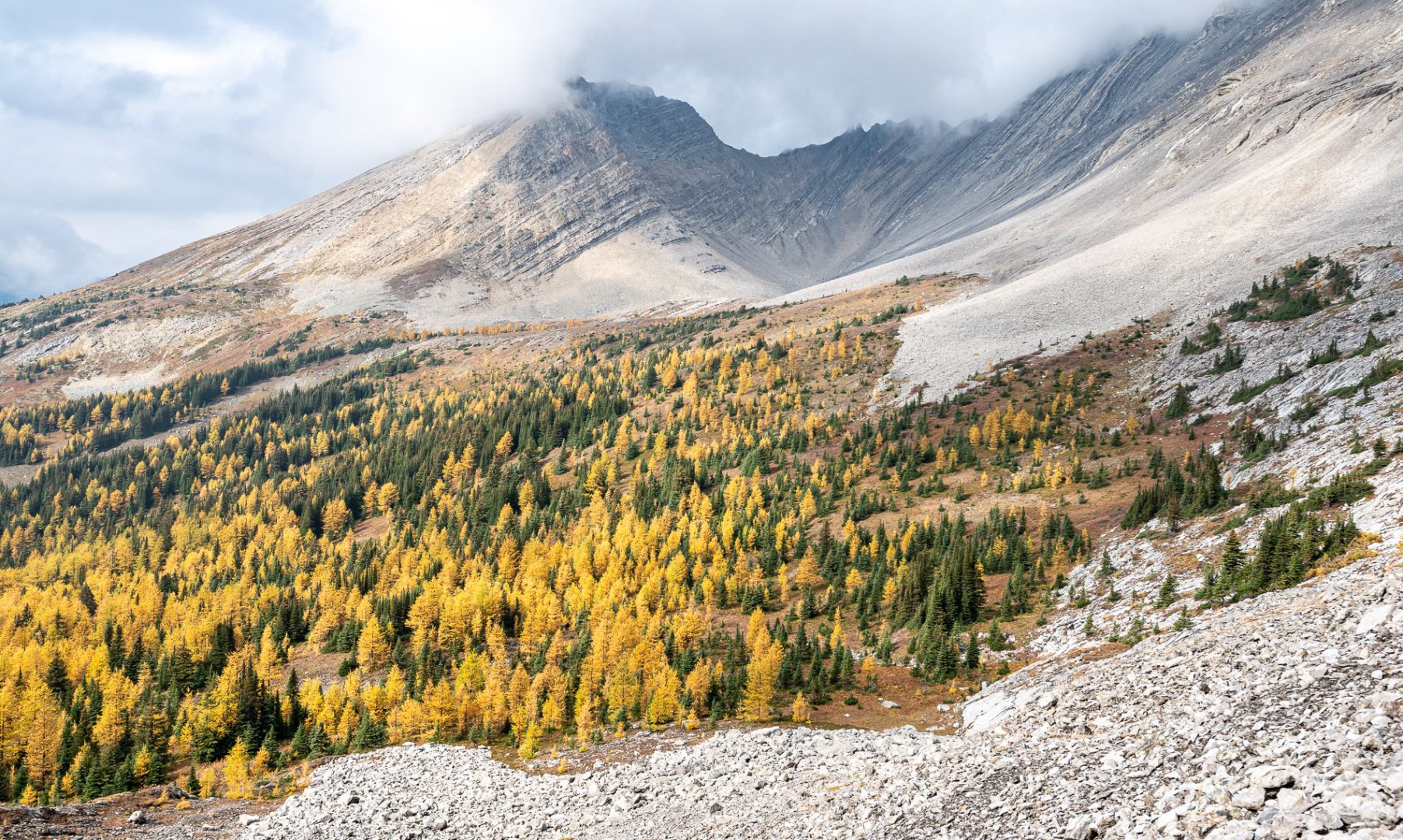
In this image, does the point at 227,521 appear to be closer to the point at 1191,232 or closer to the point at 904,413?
the point at 904,413

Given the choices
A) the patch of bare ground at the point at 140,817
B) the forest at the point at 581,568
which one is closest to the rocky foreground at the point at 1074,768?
the patch of bare ground at the point at 140,817

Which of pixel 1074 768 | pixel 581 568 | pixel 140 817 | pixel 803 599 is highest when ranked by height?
pixel 1074 768

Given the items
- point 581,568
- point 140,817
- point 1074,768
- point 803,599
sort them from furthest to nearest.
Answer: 1. point 581,568
2. point 803,599
3. point 140,817
4. point 1074,768

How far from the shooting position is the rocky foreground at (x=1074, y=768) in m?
17.8

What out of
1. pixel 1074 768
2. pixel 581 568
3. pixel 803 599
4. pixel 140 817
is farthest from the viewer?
pixel 581 568

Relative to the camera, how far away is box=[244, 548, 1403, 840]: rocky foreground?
58.4 ft

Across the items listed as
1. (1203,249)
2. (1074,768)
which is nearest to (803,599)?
(1074,768)

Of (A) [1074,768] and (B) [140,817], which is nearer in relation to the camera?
(A) [1074,768]

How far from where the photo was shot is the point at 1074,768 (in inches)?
954

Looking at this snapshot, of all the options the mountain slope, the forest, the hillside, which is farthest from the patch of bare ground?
the mountain slope

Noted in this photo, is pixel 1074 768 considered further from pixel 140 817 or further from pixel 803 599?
pixel 803 599

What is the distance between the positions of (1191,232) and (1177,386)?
71.9 metres

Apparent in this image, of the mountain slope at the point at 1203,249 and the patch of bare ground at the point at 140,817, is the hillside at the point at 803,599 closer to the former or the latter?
the patch of bare ground at the point at 140,817

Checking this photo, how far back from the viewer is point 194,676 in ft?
296
